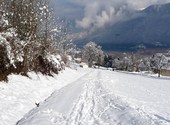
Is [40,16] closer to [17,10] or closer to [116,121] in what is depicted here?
[17,10]

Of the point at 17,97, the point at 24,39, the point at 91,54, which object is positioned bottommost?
the point at 17,97

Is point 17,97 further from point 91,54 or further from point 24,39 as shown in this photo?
point 91,54

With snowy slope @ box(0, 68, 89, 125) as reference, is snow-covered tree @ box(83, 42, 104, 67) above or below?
above

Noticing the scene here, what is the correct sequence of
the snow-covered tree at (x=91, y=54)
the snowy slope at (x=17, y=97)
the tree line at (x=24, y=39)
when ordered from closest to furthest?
the snowy slope at (x=17, y=97)
the tree line at (x=24, y=39)
the snow-covered tree at (x=91, y=54)

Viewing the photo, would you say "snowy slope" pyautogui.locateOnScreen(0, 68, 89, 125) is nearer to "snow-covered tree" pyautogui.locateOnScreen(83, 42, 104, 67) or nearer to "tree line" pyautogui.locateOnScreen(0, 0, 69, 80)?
"tree line" pyautogui.locateOnScreen(0, 0, 69, 80)

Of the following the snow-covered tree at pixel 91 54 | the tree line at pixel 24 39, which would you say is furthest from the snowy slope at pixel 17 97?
the snow-covered tree at pixel 91 54

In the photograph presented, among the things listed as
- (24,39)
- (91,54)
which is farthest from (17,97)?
(91,54)

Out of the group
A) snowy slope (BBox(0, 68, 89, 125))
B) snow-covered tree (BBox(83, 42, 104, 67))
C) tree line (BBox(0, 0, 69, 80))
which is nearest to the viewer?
snowy slope (BBox(0, 68, 89, 125))

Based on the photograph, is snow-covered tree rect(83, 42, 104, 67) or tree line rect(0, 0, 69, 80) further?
snow-covered tree rect(83, 42, 104, 67)

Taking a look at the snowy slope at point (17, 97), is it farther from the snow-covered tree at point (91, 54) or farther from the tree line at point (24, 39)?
the snow-covered tree at point (91, 54)

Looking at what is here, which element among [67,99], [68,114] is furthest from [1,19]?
[68,114]

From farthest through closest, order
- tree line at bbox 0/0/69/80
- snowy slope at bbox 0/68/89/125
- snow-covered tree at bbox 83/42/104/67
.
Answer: snow-covered tree at bbox 83/42/104/67, tree line at bbox 0/0/69/80, snowy slope at bbox 0/68/89/125

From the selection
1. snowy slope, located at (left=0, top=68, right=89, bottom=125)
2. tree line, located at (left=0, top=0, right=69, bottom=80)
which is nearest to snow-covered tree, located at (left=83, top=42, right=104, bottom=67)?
tree line, located at (left=0, top=0, right=69, bottom=80)

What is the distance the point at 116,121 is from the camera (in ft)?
50.6
